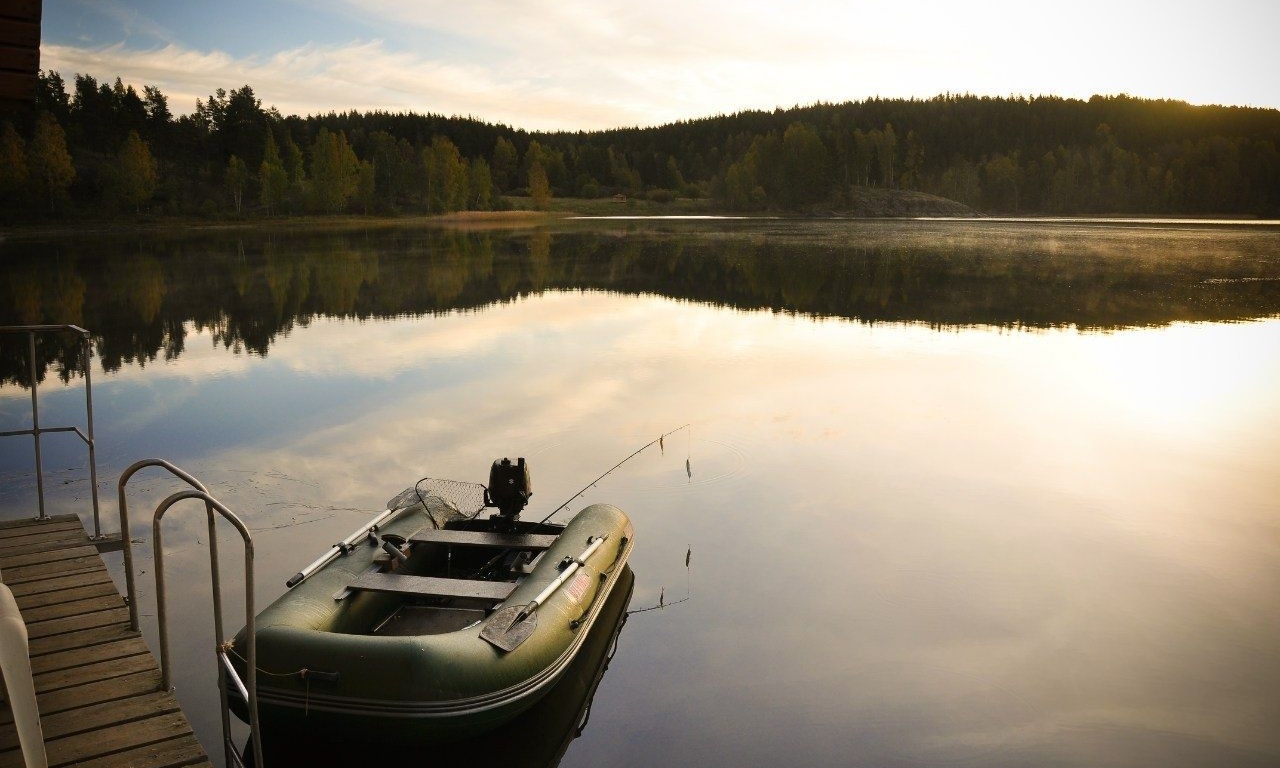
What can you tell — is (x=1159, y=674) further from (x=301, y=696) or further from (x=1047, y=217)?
(x=1047, y=217)

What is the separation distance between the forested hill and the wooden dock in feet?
177

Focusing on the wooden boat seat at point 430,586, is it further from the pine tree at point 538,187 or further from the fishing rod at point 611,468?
the pine tree at point 538,187

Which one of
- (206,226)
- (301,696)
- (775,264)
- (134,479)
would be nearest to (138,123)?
(206,226)

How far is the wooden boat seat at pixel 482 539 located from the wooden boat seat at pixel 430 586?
739mm

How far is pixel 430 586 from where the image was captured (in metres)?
6.99

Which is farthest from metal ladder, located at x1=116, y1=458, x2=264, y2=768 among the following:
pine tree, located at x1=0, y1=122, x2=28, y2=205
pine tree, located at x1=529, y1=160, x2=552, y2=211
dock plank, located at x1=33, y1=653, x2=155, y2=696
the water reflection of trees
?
pine tree, located at x1=529, y1=160, x2=552, y2=211

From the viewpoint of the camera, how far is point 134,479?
11.6 metres

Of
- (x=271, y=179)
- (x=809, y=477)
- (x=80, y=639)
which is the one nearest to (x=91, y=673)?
(x=80, y=639)

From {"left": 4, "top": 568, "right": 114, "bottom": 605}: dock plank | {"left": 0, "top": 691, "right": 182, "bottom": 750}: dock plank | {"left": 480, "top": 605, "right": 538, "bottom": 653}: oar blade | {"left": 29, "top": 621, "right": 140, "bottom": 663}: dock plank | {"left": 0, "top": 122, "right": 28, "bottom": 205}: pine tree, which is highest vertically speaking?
{"left": 0, "top": 122, "right": 28, "bottom": 205}: pine tree

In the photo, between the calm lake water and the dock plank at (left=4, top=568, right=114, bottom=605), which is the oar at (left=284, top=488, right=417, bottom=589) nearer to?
the calm lake water

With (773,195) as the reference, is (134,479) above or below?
below

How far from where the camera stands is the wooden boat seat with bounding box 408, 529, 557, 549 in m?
7.89

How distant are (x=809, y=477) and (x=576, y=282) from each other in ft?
84.7

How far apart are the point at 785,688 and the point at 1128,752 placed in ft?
8.00
